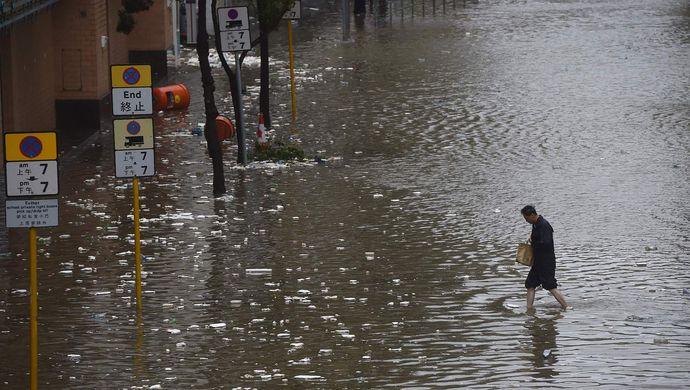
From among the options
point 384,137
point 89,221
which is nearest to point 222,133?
point 384,137

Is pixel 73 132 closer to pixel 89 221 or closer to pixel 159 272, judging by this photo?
pixel 89 221

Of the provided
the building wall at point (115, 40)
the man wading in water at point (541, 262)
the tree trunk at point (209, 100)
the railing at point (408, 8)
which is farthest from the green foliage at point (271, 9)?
the railing at point (408, 8)

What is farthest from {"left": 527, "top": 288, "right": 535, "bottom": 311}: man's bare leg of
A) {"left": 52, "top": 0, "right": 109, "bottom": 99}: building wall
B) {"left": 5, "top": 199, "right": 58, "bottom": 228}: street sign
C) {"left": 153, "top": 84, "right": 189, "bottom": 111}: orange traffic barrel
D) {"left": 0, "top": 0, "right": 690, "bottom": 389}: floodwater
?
{"left": 153, "top": 84, "right": 189, "bottom": 111}: orange traffic barrel

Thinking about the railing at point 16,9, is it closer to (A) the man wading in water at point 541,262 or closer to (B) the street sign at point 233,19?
(B) the street sign at point 233,19

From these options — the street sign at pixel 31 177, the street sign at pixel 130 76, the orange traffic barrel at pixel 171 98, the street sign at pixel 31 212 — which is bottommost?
the orange traffic barrel at pixel 171 98

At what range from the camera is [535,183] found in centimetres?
2298

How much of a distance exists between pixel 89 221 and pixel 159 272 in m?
3.39

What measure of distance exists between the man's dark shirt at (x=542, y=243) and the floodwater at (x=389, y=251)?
617 mm

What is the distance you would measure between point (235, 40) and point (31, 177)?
40.7ft

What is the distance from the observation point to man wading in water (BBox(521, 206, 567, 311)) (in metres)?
15.9

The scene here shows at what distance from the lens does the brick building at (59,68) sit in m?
26.9

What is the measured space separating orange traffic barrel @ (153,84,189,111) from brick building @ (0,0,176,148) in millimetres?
1128

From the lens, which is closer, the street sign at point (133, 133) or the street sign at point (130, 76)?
the street sign at point (133, 133)

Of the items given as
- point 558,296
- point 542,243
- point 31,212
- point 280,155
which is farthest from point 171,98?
point 31,212
